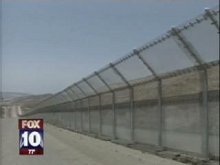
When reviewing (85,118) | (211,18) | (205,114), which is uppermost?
(211,18)

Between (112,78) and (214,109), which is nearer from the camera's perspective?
(214,109)

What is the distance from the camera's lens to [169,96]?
1240 centimetres

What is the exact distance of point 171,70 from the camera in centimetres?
1202

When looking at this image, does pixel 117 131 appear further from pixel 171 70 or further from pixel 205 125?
pixel 205 125

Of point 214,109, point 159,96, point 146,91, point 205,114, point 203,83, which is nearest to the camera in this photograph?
point 214,109

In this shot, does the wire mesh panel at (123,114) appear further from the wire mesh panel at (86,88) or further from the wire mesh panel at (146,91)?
the wire mesh panel at (86,88)

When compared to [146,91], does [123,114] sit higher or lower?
lower

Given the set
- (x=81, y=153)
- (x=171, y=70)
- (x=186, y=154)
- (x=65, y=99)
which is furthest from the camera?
(x=65, y=99)

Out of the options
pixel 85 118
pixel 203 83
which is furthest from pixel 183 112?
pixel 85 118

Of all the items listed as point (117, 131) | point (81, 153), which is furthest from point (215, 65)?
point (117, 131)

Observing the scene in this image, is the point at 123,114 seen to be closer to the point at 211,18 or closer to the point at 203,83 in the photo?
the point at 203,83

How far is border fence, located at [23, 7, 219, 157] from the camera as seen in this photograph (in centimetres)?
1015

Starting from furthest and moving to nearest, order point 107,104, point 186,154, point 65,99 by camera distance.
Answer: point 65,99 < point 107,104 < point 186,154

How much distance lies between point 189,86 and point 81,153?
4.17 meters
